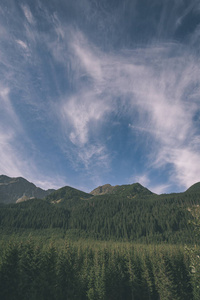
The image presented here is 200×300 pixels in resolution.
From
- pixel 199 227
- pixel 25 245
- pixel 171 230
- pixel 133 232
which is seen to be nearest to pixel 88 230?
pixel 133 232

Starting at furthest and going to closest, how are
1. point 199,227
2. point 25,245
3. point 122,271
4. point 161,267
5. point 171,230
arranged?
point 171,230
point 122,271
point 161,267
point 25,245
point 199,227

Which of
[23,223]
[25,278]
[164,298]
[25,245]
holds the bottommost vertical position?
[164,298]

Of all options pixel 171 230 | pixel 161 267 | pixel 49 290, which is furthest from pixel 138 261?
pixel 171 230

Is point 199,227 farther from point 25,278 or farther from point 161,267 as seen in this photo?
point 161,267

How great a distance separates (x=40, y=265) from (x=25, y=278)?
3.19m

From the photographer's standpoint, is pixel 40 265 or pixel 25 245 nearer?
pixel 40 265

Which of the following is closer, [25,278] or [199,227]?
[199,227]

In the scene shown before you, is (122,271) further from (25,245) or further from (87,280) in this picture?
(25,245)

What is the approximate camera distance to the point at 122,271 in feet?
172

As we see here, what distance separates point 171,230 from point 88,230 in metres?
104

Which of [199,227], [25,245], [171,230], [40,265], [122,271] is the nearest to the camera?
[199,227]

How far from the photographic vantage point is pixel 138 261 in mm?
57781

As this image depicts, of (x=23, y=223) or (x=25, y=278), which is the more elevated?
(x=23, y=223)

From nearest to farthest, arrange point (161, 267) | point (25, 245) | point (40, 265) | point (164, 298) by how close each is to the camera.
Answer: point (40, 265)
point (25, 245)
point (164, 298)
point (161, 267)
